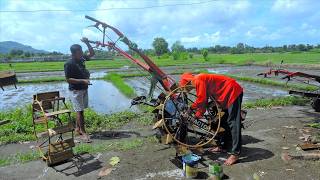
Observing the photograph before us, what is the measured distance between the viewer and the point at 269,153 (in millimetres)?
6738

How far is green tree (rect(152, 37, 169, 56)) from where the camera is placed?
285ft

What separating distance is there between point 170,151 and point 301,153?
7.98 feet

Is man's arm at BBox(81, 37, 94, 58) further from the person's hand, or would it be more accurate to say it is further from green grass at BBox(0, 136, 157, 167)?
green grass at BBox(0, 136, 157, 167)

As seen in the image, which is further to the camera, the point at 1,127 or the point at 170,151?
the point at 1,127

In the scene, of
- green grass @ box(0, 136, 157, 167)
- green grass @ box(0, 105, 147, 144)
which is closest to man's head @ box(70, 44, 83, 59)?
green grass @ box(0, 136, 157, 167)

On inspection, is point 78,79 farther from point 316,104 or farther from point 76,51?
point 316,104

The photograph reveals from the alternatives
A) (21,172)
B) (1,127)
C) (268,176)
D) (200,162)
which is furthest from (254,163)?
(1,127)

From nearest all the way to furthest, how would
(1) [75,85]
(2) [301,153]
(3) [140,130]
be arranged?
1. (2) [301,153]
2. (1) [75,85]
3. (3) [140,130]

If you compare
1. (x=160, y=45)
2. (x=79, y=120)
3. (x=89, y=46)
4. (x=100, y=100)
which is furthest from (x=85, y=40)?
(x=160, y=45)

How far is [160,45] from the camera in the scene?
8781 cm

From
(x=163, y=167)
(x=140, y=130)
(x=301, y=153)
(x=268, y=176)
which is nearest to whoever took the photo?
(x=268, y=176)

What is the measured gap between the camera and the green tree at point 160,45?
86.8 m

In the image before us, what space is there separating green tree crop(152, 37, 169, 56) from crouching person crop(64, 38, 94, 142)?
78.3 meters

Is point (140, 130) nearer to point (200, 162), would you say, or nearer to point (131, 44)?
point (131, 44)
